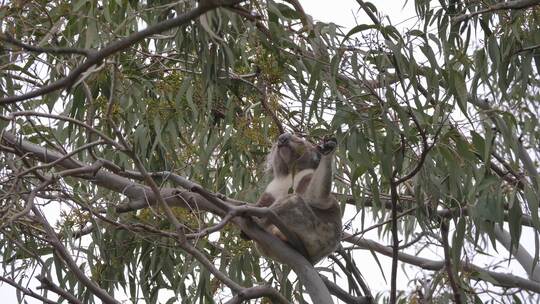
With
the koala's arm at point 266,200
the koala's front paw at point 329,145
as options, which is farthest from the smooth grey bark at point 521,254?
the koala's front paw at point 329,145

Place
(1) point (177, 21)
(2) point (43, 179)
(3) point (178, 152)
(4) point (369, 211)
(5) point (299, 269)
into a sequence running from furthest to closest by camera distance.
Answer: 1. (4) point (369, 211)
2. (3) point (178, 152)
3. (5) point (299, 269)
4. (2) point (43, 179)
5. (1) point (177, 21)

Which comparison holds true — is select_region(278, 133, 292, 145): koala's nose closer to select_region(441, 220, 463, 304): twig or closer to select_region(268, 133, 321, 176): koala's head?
select_region(268, 133, 321, 176): koala's head

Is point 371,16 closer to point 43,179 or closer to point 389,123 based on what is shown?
point 389,123

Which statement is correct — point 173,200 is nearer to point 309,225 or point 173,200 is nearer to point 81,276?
point 81,276

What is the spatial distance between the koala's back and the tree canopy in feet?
0.33

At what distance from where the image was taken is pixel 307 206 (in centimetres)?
445

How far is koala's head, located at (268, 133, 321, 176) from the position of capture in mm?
4809

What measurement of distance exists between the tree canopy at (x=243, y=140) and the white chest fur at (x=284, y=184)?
0.51 feet

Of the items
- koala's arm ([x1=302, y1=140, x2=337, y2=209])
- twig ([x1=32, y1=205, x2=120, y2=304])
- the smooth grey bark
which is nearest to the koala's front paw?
koala's arm ([x1=302, y1=140, x2=337, y2=209])

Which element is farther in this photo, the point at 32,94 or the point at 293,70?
the point at 293,70

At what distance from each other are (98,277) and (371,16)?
184 centimetres

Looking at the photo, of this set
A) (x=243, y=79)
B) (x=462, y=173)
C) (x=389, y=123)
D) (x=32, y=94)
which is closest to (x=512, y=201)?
(x=462, y=173)

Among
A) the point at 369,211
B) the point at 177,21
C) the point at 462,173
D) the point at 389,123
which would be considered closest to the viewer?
the point at 177,21

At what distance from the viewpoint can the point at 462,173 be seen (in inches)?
153
